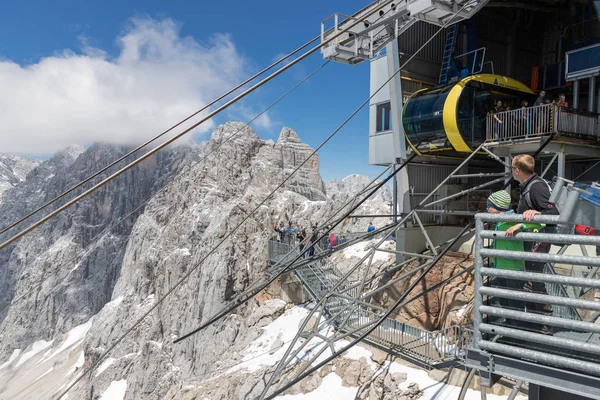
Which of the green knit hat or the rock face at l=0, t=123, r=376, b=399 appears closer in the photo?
the green knit hat

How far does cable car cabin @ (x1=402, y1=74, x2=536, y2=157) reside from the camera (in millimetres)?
12148

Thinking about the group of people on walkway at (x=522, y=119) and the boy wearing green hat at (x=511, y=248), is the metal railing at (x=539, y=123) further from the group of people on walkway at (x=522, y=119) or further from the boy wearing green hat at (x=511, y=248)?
the boy wearing green hat at (x=511, y=248)

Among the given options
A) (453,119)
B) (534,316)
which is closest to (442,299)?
(453,119)

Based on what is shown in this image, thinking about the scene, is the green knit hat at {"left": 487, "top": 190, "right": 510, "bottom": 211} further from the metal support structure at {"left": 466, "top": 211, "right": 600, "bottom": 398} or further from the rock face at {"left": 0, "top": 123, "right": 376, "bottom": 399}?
the rock face at {"left": 0, "top": 123, "right": 376, "bottom": 399}

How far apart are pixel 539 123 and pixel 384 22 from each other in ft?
18.5

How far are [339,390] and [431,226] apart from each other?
7.76 meters

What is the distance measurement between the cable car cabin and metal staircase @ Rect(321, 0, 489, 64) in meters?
2.27

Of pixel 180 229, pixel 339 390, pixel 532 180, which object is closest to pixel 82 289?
pixel 180 229

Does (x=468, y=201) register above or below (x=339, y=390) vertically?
above

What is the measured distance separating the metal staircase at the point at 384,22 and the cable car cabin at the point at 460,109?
2271 mm

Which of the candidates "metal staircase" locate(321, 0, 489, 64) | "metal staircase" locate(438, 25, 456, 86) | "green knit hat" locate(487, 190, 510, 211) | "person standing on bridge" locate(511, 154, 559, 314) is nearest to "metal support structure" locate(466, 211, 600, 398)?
"person standing on bridge" locate(511, 154, 559, 314)

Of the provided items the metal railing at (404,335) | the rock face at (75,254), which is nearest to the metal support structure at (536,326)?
the metal railing at (404,335)

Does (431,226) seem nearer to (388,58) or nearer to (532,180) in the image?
(388,58)

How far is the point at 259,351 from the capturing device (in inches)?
650
